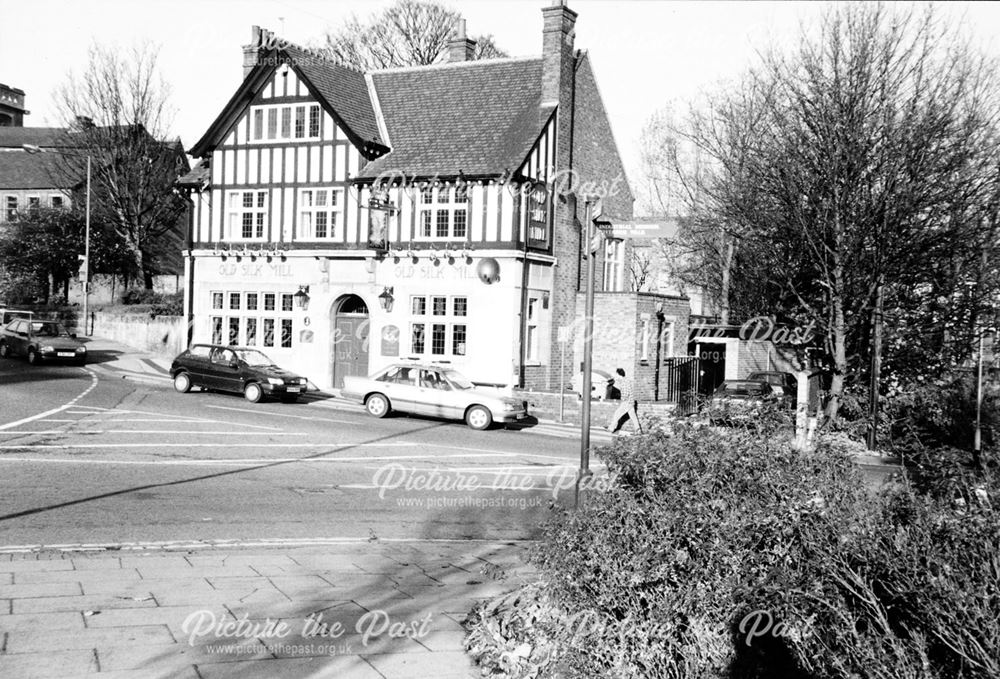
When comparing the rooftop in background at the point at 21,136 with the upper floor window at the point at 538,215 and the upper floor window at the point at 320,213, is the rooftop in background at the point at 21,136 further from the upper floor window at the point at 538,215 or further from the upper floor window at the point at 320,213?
the upper floor window at the point at 538,215

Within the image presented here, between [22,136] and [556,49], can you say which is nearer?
[556,49]

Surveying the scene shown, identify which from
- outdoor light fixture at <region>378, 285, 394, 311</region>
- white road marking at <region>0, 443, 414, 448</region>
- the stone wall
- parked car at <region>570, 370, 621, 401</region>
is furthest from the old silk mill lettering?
white road marking at <region>0, 443, 414, 448</region>

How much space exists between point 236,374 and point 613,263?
50.5ft

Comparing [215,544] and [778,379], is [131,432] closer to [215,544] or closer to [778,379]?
[215,544]

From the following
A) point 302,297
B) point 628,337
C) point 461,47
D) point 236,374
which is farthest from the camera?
point 461,47

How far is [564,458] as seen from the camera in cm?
1972

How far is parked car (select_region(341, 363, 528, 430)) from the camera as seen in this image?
24141mm

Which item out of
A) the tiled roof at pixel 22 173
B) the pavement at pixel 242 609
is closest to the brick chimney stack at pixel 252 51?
the pavement at pixel 242 609

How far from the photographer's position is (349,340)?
3219 cm

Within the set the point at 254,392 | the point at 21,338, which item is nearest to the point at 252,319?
the point at 254,392

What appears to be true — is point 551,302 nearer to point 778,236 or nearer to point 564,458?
point 778,236

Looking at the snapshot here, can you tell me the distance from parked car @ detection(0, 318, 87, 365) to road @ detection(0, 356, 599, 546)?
9196mm

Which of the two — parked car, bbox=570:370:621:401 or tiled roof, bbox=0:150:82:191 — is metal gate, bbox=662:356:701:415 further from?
tiled roof, bbox=0:150:82:191

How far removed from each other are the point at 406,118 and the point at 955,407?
67.4ft
